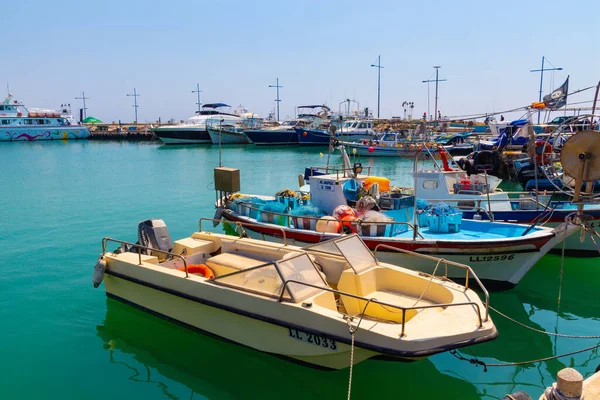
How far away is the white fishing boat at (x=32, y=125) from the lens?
7694 centimetres

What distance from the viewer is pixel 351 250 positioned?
8.37 meters

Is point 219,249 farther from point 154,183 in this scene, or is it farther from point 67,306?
point 154,183

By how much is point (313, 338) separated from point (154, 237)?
17.4 feet

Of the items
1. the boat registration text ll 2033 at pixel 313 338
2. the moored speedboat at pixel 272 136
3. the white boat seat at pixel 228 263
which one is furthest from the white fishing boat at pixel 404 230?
the moored speedboat at pixel 272 136

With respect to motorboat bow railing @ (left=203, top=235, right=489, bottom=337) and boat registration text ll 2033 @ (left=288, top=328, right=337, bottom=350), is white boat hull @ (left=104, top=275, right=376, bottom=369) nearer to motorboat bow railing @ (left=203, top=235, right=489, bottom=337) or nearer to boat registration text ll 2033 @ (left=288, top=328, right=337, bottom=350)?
boat registration text ll 2033 @ (left=288, top=328, right=337, bottom=350)

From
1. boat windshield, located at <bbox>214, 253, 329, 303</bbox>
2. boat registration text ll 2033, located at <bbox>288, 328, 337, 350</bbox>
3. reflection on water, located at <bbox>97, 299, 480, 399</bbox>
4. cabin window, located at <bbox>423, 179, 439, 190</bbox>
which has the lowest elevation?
reflection on water, located at <bbox>97, 299, 480, 399</bbox>

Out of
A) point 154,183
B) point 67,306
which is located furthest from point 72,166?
point 67,306

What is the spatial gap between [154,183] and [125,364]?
2460 cm

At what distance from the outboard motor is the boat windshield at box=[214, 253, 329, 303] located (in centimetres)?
324

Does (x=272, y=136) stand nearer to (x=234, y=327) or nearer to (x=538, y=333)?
(x=538, y=333)

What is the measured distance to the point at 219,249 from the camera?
410 inches

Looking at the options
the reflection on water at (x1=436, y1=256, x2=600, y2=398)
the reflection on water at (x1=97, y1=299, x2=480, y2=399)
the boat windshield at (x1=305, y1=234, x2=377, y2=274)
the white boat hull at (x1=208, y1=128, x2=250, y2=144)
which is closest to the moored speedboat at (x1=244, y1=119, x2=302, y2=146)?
the white boat hull at (x1=208, y1=128, x2=250, y2=144)

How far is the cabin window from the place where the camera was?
51.9ft

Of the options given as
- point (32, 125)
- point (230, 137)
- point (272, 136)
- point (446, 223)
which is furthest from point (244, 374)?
point (32, 125)
